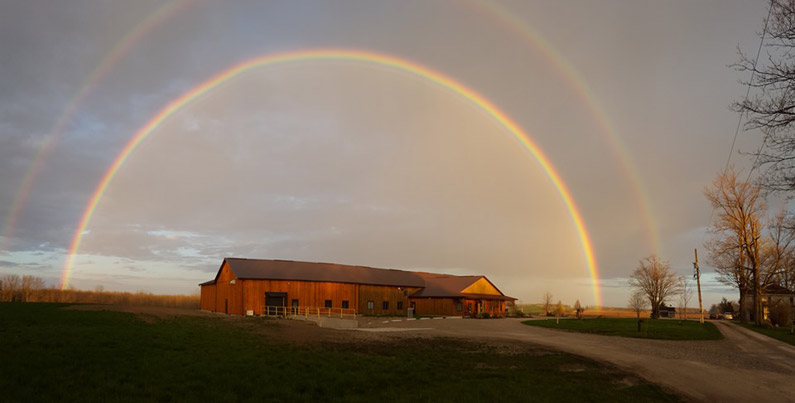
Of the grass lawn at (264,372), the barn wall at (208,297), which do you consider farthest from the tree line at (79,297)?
the grass lawn at (264,372)

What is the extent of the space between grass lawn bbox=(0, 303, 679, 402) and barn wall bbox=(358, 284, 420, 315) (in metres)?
44.8

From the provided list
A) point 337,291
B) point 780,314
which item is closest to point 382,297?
point 337,291

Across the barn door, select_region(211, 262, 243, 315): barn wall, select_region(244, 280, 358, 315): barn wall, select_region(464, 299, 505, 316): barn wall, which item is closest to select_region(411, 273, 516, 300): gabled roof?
select_region(464, 299, 505, 316): barn wall

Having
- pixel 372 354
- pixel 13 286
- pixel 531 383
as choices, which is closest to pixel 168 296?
pixel 13 286

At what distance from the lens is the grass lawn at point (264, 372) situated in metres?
11.1

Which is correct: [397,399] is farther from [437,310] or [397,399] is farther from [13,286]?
[13,286]

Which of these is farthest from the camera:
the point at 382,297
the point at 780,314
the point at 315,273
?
the point at 382,297

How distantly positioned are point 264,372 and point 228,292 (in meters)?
48.5

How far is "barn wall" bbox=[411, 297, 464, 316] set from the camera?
6756 centimetres

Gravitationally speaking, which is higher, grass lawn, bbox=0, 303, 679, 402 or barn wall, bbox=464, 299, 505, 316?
grass lawn, bbox=0, 303, 679, 402

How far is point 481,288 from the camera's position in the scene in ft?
232

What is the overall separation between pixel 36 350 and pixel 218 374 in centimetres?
541

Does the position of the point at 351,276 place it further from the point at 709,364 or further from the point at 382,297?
the point at 709,364

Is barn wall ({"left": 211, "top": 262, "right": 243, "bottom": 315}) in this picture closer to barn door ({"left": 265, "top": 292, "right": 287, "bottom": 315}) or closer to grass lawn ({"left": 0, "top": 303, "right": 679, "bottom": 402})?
barn door ({"left": 265, "top": 292, "right": 287, "bottom": 315})
